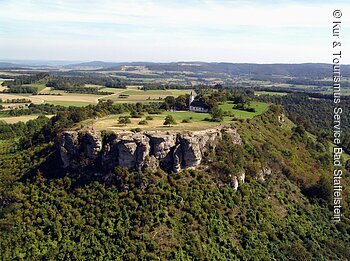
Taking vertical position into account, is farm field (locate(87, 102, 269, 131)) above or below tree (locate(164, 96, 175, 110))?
below

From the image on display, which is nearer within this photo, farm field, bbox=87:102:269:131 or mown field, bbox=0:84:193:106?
farm field, bbox=87:102:269:131

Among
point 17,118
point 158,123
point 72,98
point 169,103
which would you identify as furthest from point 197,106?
point 72,98

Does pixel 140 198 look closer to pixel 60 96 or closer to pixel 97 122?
pixel 97 122

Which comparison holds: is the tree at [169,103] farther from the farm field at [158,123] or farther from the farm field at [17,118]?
the farm field at [17,118]

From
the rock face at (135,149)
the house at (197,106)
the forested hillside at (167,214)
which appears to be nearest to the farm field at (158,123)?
the rock face at (135,149)

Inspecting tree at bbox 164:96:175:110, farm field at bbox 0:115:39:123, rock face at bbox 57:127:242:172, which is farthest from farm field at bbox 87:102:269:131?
farm field at bbox 0:115:39:123

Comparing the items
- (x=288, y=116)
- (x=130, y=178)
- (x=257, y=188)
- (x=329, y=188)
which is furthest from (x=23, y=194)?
(x=288, y=116)

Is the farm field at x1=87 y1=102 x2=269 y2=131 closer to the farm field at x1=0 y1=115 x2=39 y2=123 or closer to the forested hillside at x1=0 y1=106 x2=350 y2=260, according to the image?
the forested hillside at x1=0 y1=106 x2=350 y2=260
